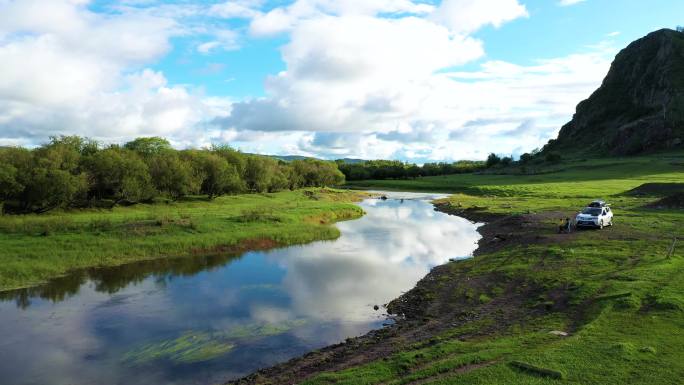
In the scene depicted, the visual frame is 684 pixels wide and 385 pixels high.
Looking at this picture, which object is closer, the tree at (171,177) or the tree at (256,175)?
the tree at (171,177)

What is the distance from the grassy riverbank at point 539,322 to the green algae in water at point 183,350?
4.24 metres

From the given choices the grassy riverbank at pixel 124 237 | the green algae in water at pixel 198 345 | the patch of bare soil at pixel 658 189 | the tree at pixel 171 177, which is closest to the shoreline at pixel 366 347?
the green algae in water at pixel 198 345

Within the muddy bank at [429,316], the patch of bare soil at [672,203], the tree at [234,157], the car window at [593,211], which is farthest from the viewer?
the tree at [234,157]

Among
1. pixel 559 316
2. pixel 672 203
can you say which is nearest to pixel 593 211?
pixel 672 203

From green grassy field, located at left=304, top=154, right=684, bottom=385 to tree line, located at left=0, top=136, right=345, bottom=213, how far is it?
50134 millimetres

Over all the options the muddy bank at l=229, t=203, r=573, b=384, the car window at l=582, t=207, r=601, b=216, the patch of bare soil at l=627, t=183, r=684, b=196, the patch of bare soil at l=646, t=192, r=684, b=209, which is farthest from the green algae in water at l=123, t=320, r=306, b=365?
the patch of bare soil at l=627, t=183, r=684, b=196

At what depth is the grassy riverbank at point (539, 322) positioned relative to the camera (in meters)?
15.2

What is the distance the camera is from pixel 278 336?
2475 centimetres

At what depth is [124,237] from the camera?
46969 millimetres

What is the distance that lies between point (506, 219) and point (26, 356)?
187 ft

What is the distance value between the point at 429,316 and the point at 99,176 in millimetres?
60130

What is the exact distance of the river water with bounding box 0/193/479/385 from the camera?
2120 centimetres

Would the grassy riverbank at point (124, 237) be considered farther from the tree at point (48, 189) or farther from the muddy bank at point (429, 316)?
the muddy bank at point (429, 316)

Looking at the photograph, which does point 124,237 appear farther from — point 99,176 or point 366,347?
point 366,347
